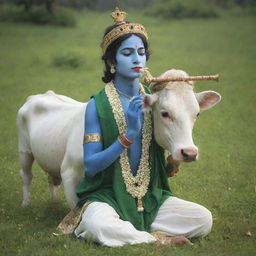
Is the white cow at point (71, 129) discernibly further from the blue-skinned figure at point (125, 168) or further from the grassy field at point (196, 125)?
the grassy field at point (196, 125)

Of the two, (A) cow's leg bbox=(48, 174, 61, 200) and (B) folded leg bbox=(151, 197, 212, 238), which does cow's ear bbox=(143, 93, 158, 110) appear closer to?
(B) folded leg bbox=(151, 197, 212, 238)

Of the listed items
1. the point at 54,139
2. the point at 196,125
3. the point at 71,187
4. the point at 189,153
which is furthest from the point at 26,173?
the point at 196,125

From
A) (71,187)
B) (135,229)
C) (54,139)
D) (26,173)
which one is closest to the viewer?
(135,229)

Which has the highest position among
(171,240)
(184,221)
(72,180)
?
(72,180)

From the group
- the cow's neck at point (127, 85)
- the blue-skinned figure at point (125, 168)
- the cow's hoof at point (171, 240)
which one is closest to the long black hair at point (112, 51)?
the blue-skinned figure at point (125, 168)

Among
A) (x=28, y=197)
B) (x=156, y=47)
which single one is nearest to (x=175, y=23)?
(x=156, y=47)

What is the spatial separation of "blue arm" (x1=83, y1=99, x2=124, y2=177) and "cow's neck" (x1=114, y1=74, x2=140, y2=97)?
0.25 meters

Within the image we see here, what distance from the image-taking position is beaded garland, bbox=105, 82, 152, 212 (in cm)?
479

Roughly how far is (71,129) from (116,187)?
732 millimetres

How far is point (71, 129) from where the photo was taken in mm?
5227

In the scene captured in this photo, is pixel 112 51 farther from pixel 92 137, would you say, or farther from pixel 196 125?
pixel 196 125

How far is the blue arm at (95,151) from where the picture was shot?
4574mm

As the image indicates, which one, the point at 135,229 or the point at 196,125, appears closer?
the point at 135,229

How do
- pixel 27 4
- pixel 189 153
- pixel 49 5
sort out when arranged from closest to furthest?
pixel 189 153 < pixel 49 5 < pixel 27 4
